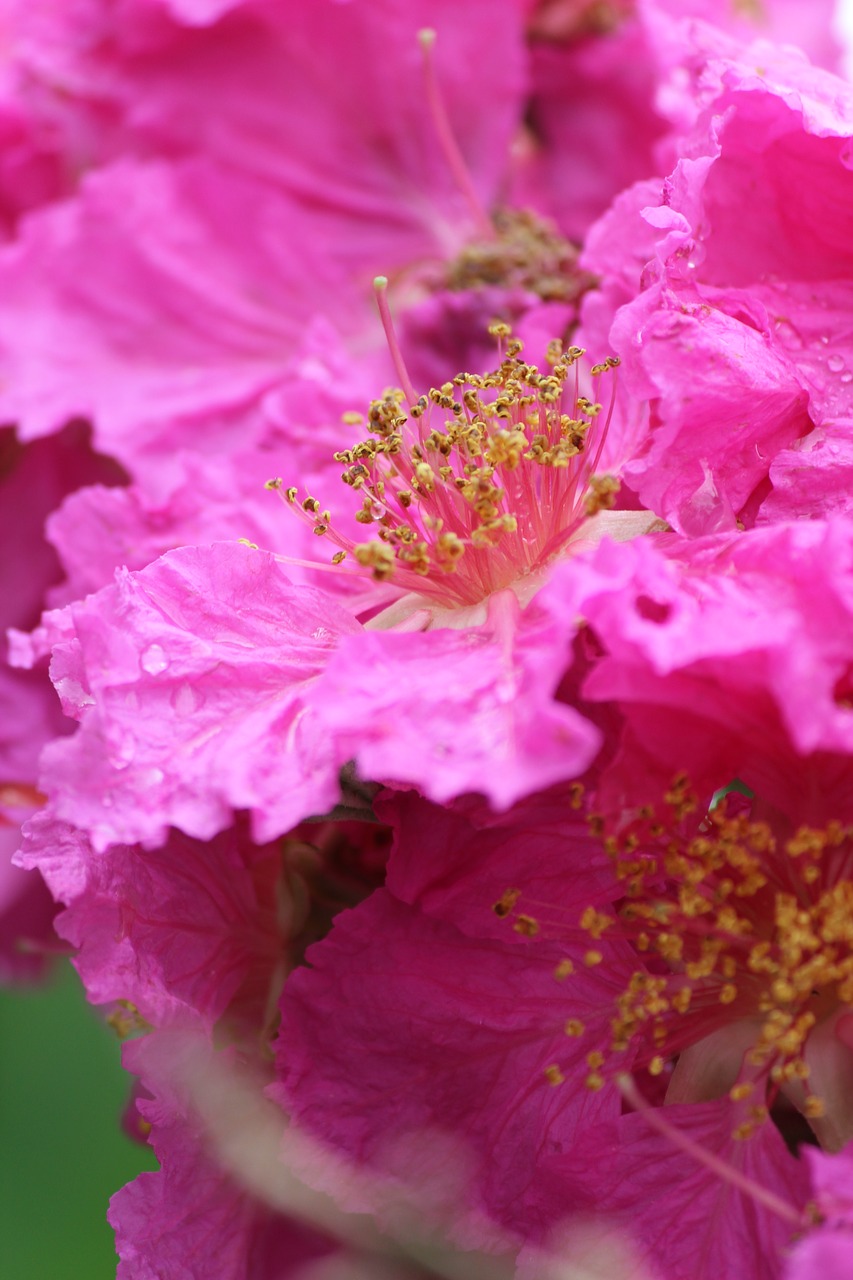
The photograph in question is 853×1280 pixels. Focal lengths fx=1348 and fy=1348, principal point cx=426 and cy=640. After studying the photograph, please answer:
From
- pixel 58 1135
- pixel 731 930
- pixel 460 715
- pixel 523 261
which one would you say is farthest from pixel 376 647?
pixel 58 1135

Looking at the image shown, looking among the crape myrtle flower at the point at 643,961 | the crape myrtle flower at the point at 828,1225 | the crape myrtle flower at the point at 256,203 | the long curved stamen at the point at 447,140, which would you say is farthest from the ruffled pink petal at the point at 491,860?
the long curved stamen at the point at 447,140

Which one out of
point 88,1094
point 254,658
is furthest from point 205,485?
point 88,1094

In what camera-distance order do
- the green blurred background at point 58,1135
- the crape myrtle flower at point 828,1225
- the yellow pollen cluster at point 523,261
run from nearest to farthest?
the crape myrtle flower at point 828,1225, the yellow pollen cluster at point 523,261, the green blurred background at point 58,1135

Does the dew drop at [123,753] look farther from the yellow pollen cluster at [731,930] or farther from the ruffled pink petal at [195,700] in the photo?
the yellow pollen cluster at [731,930]

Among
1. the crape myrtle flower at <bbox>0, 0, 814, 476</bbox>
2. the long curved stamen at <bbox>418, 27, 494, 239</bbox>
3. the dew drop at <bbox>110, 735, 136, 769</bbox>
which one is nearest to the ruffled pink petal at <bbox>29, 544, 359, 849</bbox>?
the dew drop at <bbox>110, 735, 136, 769</bbox>

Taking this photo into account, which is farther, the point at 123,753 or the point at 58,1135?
the point at 58,1135

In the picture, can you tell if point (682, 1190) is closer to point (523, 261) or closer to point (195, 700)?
point (195, 700)

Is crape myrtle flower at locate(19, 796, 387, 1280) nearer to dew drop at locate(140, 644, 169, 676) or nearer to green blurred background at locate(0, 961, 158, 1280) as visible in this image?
dew drop at locate(140, 644, 169, 676)
